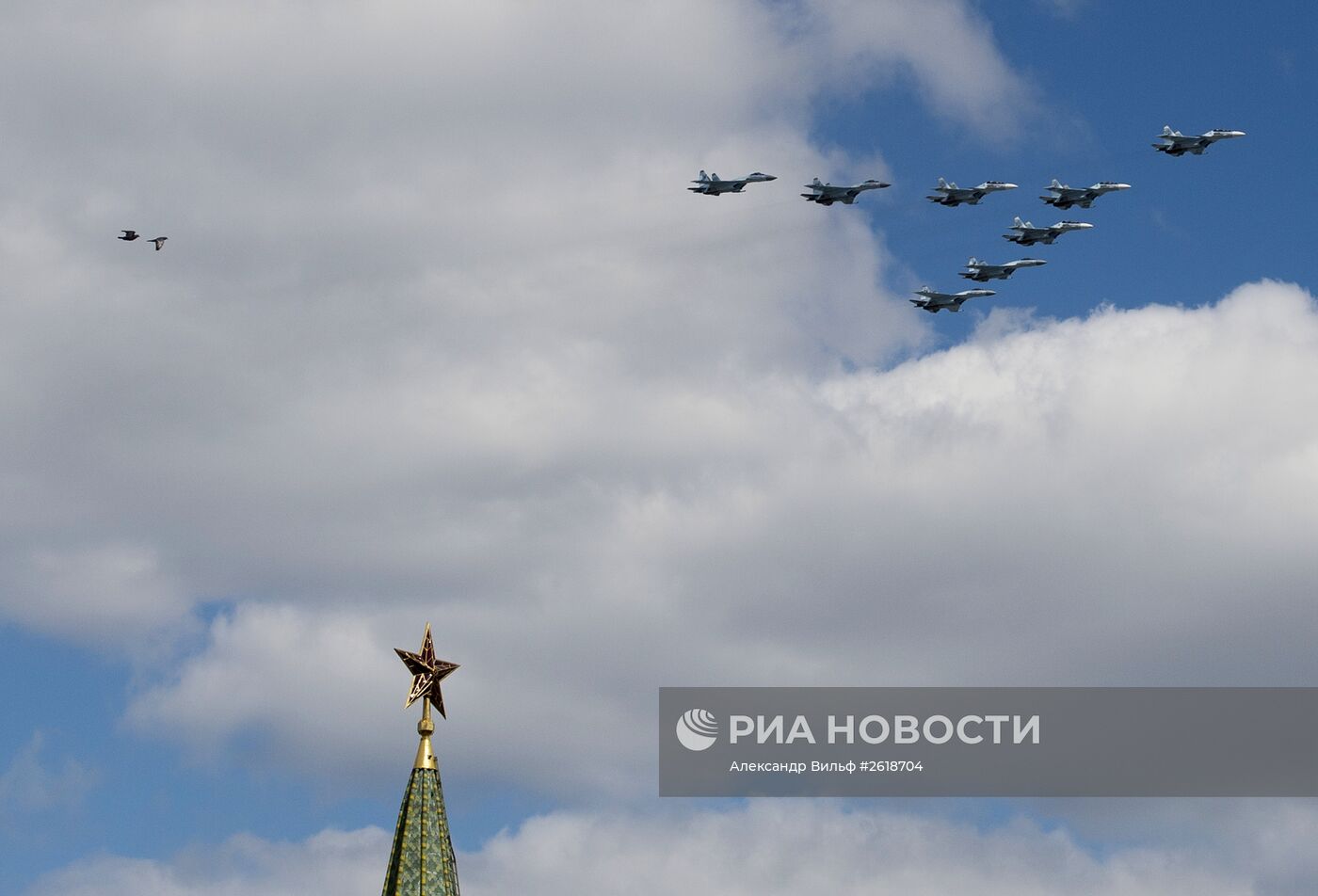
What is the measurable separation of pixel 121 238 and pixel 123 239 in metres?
0.75

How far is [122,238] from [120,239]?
116 inches

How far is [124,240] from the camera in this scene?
19862 centimetres

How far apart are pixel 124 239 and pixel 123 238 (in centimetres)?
13

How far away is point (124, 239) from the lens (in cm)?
19938

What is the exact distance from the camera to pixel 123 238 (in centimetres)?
19938

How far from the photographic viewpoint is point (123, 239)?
Result: 199 metres

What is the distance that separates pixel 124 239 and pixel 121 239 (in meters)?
2.41

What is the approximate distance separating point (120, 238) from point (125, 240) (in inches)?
98.8

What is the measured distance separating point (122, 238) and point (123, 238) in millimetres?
632

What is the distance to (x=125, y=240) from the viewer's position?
199375mm

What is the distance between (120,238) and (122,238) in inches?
75.2

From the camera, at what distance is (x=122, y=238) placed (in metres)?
199

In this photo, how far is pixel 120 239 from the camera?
195875mm

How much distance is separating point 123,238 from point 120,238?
2.54 m
